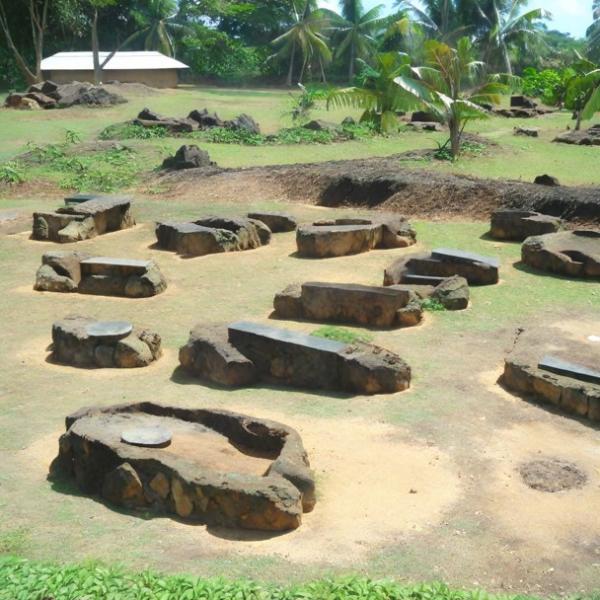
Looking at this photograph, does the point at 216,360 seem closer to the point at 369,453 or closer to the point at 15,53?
the point at 369,453

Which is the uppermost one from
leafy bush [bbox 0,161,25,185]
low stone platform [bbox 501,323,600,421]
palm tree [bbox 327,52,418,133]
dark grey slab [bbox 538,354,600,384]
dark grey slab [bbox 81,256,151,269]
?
palm tree [bbox 327,52,418,133]

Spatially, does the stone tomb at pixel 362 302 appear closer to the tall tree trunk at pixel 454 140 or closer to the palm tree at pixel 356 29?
the tall tree trunk at pixel 454 140

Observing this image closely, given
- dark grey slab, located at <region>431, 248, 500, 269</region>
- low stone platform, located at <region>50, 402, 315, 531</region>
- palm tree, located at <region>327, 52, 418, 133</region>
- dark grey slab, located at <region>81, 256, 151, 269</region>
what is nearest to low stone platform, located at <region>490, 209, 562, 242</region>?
dark grey slab, located at <region>431, 248, 500, 269</region>

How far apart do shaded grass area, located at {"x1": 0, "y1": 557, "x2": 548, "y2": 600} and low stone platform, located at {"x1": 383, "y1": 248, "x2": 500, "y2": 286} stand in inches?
324

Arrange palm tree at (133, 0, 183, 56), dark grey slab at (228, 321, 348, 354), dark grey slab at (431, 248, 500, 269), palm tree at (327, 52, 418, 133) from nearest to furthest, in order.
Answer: dark grey slab at (228, 321, 348, 354), dark grey slab at (431, 248, 500, 269), palm tree at (327, 52, 418, 133), palm tree at (133, 0, 183, 56)

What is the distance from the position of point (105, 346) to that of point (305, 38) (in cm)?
4353

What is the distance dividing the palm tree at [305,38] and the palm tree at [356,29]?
3.23 feet

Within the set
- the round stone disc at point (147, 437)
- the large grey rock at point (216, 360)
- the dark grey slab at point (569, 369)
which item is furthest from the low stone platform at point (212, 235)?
the round stone disc at point (147, 437)

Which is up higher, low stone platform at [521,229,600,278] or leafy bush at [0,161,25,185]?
low stone platform at [521,229,600,278]

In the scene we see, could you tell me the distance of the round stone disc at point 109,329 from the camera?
10.5 meters

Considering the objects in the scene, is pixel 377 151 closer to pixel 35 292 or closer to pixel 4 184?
pixel 4 184

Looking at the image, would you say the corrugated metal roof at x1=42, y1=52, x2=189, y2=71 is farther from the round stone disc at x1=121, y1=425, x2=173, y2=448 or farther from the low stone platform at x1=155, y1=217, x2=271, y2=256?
the round stone disc at x1=121, y1=425, x2=173, y2=448

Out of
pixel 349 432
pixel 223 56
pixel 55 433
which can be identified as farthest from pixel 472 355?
pixel 223 56

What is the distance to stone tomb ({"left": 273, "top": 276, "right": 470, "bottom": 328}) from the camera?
1174cm
